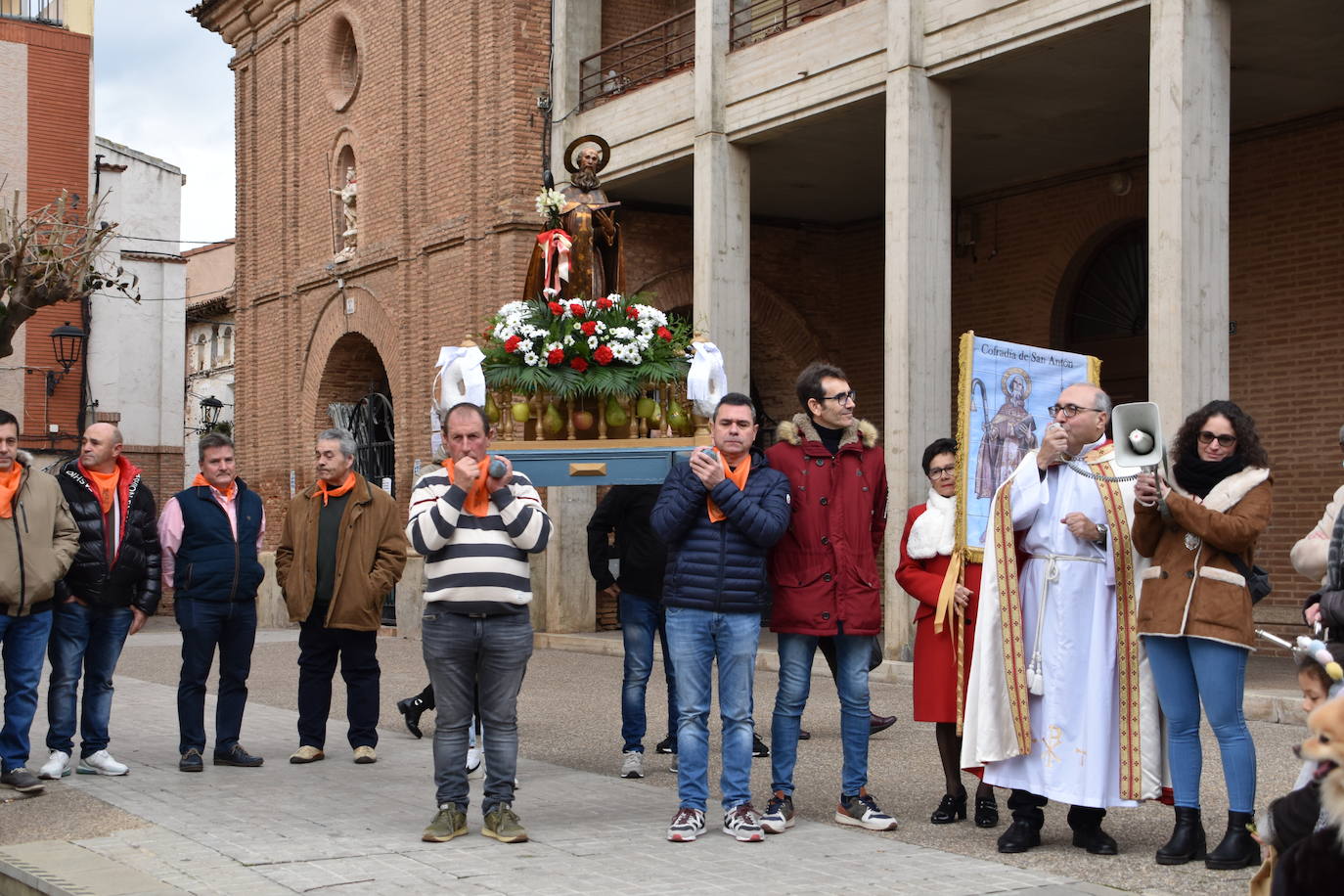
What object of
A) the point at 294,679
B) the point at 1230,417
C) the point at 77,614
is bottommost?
the point at 294,679

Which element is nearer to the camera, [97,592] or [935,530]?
[935,530]

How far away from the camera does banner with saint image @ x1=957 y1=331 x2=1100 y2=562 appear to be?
7.23m

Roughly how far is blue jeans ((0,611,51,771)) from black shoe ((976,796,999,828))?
15.7 ft

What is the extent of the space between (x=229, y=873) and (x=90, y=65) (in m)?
26.2

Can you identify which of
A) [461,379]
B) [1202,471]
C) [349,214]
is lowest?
[1202,471]

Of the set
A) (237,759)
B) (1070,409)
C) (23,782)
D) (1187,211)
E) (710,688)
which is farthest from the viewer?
(1187,211)

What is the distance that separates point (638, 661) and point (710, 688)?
6.91ft

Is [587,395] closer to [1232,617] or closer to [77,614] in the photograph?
[77,614]

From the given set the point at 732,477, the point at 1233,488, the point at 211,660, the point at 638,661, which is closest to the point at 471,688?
the point at 732,477

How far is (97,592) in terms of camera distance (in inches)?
344

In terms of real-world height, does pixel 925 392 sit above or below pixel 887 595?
above

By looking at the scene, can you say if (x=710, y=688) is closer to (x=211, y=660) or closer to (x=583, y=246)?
(x=211, y=660)

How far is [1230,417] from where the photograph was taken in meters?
6.52

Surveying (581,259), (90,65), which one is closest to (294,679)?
(581,259)
